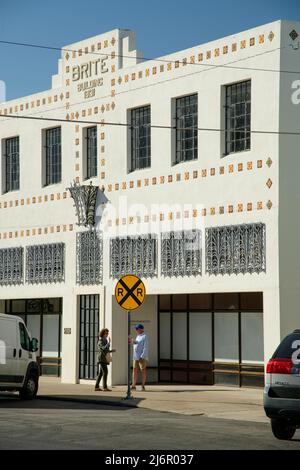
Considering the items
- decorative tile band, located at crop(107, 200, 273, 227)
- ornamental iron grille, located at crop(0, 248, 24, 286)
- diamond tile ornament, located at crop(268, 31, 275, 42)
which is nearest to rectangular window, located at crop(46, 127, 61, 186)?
ornamental iron grille, located at crop(0, 248, 24, 286)

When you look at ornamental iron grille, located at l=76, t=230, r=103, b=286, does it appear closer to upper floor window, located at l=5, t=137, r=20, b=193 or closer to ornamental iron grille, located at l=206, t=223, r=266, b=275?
upper floor window, located at l=5, t=137, r=20, b=193

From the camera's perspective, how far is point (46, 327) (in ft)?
113

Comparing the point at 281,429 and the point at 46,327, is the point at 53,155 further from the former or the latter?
the point at 281,429

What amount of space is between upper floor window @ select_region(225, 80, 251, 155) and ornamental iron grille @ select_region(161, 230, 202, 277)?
241 cm

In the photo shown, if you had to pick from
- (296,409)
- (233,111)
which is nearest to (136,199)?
Answer: (233,111)

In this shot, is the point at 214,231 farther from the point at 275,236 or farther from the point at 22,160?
the point at 22,160

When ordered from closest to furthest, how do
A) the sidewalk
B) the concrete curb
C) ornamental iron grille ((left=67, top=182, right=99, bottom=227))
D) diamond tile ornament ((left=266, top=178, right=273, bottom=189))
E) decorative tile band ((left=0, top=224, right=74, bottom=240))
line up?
the sidewalk → the concrete curb → diamond tile ornament ((left=266, top=178, right=273, bottom=189)) → ornamental iron grille ((left=67, top=182, right=99, bottom=227)) → decorative tile band ((left=0, top=224, right=74, bottom=240))

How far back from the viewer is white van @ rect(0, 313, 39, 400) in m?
24.2

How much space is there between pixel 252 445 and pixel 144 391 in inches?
475

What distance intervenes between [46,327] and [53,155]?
5380mm

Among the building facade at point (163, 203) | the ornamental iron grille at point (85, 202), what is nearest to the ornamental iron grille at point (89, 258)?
the building facade at point (163, 203)

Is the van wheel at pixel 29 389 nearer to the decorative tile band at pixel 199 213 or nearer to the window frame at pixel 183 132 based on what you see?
the decorative tile band at pixel 199 213

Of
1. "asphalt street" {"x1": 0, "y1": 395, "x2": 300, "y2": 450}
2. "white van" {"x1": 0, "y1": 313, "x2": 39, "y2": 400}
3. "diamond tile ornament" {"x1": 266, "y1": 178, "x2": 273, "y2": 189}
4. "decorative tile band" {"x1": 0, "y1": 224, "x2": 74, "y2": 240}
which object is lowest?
"asphalt street" {"x1": 0, "y1": 395, "x2": 300, "y2": 450}

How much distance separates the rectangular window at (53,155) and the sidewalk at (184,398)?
6494mm
